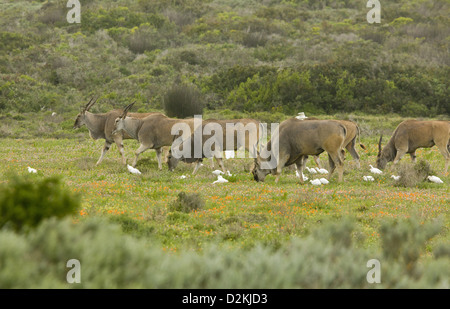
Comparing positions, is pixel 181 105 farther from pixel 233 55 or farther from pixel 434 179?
pixel 434 179

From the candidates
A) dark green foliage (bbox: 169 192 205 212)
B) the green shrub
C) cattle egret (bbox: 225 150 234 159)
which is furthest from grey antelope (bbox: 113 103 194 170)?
the green shrub

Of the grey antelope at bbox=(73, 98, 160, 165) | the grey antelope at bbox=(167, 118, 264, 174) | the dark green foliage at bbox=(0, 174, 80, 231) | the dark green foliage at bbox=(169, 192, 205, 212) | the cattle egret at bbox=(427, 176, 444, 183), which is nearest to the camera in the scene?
the dark green foliage at bbox=(0, 174, 80, 231)

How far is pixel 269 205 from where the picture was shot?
1093 cm

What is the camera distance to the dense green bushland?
32.5 m

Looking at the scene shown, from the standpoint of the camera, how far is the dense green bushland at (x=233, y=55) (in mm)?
32531

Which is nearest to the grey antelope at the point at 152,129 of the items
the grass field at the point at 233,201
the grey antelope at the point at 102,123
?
the grey antelope at the point at 102,123

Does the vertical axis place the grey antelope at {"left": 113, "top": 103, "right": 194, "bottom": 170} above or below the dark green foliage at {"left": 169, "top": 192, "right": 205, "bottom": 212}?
A: below

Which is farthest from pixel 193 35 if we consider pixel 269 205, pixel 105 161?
pixel 269 205

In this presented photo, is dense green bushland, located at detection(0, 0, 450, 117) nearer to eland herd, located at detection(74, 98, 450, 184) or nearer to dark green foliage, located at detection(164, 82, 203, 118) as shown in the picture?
dark green foliage, located at detection(164, 82, 203, 118)

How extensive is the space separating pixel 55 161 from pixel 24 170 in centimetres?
216

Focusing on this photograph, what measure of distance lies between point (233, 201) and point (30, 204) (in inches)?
215

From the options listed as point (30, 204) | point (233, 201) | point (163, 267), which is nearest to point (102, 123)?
point (233, 201)
